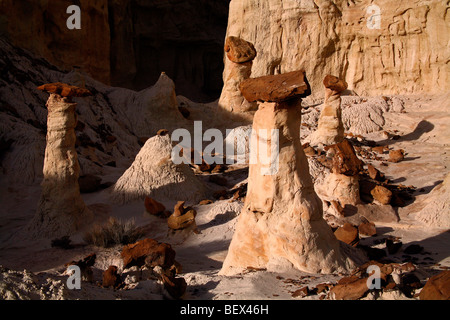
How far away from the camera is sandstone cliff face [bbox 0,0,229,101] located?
16234 millimetres

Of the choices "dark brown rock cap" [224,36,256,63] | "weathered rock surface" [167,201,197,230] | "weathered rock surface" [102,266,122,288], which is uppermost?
"dark brown rock cap" [224,36,256,63]

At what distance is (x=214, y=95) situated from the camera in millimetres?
24531

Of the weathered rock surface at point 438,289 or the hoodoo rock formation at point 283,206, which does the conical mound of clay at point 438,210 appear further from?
the weathered rock surface at point 438,289

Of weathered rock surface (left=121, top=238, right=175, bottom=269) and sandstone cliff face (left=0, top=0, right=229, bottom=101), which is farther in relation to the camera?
sandstone cliff face (left=0, top=0, right=229, bottom=101)

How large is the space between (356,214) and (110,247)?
377 centimetres

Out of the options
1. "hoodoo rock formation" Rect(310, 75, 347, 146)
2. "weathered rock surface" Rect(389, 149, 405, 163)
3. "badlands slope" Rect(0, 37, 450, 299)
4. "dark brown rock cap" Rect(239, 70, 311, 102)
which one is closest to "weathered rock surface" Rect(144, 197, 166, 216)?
"badlands slope" Rect(0, 37, 450, 299)

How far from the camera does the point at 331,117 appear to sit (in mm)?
10305

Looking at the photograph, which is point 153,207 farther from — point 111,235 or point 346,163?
point 346,163

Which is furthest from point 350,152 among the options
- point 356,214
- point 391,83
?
point 391,83

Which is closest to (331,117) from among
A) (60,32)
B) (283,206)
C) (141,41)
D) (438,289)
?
(283,206)

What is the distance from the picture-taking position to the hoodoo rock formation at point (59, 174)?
6.77 m

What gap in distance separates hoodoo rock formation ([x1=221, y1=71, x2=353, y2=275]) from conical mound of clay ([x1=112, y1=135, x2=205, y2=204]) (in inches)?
153

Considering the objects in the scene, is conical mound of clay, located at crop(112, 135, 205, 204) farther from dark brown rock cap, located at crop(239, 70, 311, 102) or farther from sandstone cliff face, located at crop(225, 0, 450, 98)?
sandstone cliff face, located at crop(225, 0, 450, 98)
